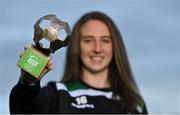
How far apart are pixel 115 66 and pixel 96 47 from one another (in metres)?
0.17

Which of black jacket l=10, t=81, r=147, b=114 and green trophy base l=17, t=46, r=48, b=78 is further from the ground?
green trophy base l=17, t=46, r=48, b=78

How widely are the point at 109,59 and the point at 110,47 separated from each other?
6cm

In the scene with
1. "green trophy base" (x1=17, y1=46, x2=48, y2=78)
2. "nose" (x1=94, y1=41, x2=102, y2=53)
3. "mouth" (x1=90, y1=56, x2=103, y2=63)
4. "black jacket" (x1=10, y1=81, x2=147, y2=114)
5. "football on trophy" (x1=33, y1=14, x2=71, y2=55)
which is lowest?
"black jacket" (x1=10, y1=81, x2=147, y2=114)

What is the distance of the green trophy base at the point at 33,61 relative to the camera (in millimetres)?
1748

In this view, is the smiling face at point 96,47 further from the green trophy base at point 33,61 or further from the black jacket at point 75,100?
the green trophy base at point 33,61

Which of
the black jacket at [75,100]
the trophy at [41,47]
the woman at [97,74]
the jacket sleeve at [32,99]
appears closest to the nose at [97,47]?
the woman at [97,74]

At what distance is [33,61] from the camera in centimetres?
175

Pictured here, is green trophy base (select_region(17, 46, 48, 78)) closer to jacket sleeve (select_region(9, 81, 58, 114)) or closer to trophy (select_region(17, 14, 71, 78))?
trophy (select_region(17, 14, 71, 78))

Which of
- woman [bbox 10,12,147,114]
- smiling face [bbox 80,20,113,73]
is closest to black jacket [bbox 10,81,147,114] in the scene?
woman [bbox 10,12,147,114]

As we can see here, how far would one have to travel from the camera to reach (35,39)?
5.97 feet

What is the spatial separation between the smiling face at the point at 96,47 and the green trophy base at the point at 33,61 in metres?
1.13

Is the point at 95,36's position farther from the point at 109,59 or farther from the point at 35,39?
the point at 35,39

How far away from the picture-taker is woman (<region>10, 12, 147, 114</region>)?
283 cm

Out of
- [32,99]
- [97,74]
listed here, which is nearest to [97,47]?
[97,74]
